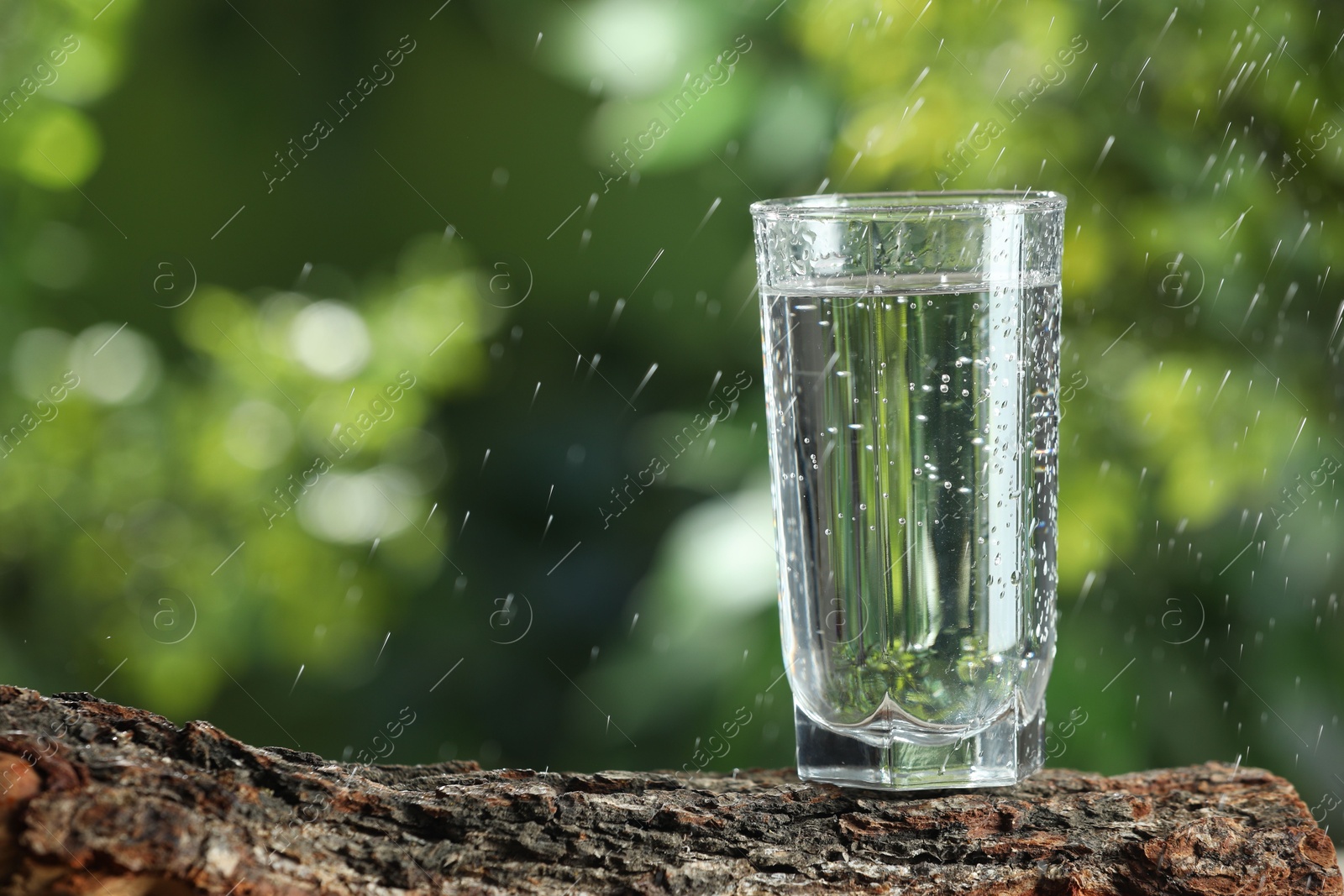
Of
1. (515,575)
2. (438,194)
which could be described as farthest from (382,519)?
(438,194)

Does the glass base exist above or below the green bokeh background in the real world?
below

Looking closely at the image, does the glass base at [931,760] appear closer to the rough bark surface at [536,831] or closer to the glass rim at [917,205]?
the rough bark surface at [536,831]

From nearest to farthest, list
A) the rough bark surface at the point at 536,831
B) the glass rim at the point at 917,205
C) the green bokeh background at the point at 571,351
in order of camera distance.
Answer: the rough bark surface at the point at 536,831 → the glass rim at the point at 917,205 → the green bokeh background at the point at 571,351

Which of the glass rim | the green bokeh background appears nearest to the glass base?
the glass rim

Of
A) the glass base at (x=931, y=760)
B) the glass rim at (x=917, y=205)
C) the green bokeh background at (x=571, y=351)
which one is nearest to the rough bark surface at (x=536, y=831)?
the glass base at (x=931, y=760)

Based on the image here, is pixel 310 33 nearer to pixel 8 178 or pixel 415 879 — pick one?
pixel 8 178

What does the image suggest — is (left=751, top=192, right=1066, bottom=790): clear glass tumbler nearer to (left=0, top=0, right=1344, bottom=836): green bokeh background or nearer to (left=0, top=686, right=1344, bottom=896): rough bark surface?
(left=0, top=686, right=1344, bottom=896): rough bark surface
